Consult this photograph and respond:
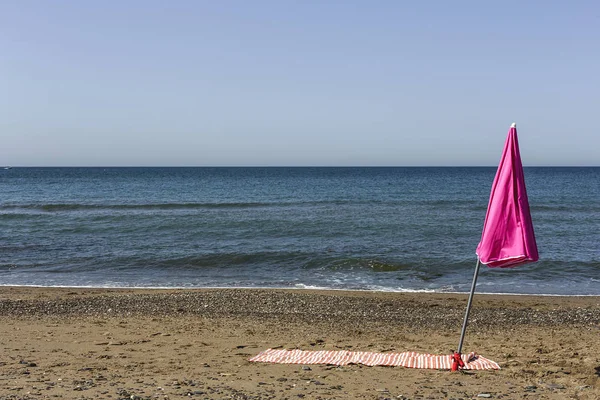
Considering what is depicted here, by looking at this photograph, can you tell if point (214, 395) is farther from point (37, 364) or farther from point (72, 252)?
point (72, 252)

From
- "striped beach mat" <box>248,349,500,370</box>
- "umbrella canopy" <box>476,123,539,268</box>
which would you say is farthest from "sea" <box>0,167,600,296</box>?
"umbrella canopy" <box>476,123,539,268</box>

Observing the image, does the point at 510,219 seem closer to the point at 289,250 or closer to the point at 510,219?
the point at 510,219

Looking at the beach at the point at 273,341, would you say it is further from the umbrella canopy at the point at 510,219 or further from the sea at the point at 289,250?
the sea at the point at 289,250

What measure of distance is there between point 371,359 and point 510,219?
2.81 m

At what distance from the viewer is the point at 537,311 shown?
40.3ft

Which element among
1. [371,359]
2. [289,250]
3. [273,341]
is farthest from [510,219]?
[289,250]

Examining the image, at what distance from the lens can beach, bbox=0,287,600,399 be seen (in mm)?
6734

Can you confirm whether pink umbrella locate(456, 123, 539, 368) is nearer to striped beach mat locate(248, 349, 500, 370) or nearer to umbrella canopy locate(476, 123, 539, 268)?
umbrella canopy locate(476, 123, 539, 268)

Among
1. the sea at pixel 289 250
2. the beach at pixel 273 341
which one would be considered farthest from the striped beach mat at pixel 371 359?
the sea at pixel 289 250

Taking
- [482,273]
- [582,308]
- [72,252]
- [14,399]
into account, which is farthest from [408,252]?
[14,399]

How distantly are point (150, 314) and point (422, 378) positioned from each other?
6591 mm

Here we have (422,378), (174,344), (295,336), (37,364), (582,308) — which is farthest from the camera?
(582,308)

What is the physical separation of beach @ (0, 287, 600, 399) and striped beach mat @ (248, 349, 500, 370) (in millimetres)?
208

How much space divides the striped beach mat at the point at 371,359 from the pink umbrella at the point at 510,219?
1.61 meters
